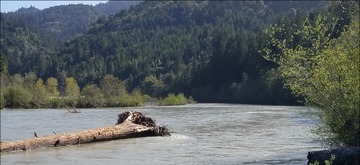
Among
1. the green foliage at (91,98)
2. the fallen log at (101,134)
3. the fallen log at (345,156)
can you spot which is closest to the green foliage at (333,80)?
the fallen log at (345,156)

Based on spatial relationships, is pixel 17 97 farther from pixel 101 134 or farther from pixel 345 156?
pixel 345 156

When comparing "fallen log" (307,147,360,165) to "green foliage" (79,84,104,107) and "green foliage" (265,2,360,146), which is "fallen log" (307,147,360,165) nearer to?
"green foliage" (265,2,360,146)

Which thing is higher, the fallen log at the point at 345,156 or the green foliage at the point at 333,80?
the green foliage at the point at 333,80

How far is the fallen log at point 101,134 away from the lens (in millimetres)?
32375

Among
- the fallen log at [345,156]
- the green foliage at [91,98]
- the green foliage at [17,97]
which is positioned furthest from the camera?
the green foliage at [91,98]

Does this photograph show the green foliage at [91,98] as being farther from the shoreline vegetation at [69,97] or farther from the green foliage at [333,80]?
the green foliage at [333,80]

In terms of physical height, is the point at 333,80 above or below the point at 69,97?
above

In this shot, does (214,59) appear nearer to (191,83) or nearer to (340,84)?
(191,83)

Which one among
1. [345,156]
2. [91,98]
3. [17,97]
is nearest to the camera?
[345,156]

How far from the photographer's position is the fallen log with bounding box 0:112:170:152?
32375 mm

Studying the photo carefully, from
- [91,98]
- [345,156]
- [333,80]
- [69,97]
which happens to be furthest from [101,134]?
[69,97]

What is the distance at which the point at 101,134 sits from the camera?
3716 cm

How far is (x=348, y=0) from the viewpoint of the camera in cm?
3878

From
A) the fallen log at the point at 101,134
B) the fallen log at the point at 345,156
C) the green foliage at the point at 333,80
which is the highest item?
the green foliage at the point at 333,80
